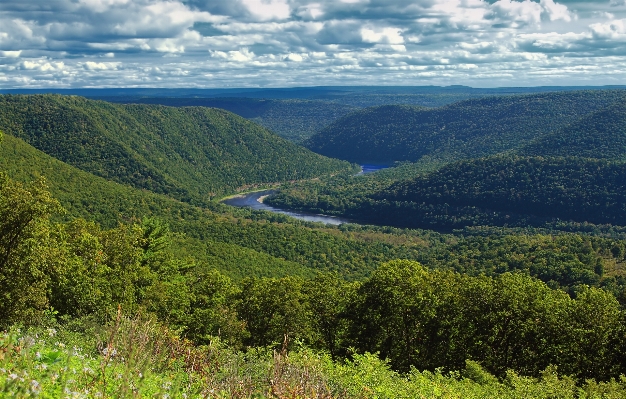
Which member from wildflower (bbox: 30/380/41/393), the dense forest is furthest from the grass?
the dense forest

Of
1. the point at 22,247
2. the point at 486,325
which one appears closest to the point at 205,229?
the point at 486,325

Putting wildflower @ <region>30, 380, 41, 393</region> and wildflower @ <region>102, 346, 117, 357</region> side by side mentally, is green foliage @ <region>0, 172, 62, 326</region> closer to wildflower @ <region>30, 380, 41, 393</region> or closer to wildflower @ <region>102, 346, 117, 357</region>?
wildflower @ <region>102, 346, 117, 357</region>

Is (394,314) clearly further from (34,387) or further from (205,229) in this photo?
(205,229)

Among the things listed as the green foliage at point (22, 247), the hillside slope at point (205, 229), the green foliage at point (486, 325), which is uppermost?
the green foliage at point (22, 247)

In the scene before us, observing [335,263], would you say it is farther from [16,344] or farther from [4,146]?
[16,344]

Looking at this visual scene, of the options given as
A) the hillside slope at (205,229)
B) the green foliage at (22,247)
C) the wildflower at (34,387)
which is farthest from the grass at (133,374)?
the hillside slope at (205,229)

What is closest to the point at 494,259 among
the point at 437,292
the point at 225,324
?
the point at 437,292

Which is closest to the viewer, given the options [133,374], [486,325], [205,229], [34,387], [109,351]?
[34,387]

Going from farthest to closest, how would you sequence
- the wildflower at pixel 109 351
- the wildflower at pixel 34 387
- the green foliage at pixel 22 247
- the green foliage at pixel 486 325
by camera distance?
the green foliage at pixel 486 325
the green foliage at pixel 22 247
the wildflower at pixel 109 351
the wildflower at pixel 34 387

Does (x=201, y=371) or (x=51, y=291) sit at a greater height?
(x=201, y=371)

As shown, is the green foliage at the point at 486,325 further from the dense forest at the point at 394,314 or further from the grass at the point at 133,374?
the grass at the point at 133,374

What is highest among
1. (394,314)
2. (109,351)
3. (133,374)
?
(109,351)
